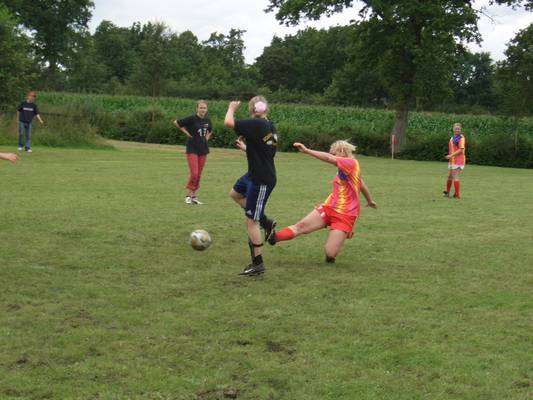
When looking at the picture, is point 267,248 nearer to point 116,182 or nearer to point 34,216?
point 34,216

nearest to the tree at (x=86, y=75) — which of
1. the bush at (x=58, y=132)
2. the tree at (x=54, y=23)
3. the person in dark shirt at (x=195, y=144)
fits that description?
the tree at (x=54, y=23)

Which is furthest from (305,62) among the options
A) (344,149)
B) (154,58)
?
(344,149)

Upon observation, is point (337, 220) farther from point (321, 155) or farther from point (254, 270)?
point (254, 270)

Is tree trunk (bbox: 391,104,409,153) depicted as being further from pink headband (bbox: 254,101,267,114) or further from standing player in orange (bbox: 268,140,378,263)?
pink headband (bbox: 254,101,267,114)

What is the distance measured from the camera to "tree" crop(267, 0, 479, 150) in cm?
3744

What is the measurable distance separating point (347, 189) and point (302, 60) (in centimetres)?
10840

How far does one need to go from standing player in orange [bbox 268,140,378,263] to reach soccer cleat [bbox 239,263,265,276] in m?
0.92

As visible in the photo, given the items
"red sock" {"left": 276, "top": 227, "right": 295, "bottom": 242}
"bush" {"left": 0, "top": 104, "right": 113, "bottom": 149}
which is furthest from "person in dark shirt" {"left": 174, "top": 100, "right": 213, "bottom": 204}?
"bush" {"left": 0, "top": 104, "right": 113, "bottom": 149}

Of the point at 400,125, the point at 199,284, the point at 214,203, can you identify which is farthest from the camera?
the point at 400,125

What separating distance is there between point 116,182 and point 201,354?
42.3 ft

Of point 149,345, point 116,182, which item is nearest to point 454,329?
point 149,345

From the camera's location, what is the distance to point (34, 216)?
1133 cm

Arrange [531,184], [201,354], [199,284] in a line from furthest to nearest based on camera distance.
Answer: [531,184] → [199,284] → [201,354]

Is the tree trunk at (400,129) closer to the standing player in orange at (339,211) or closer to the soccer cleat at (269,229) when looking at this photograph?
the standing player in orange at (339,211)
